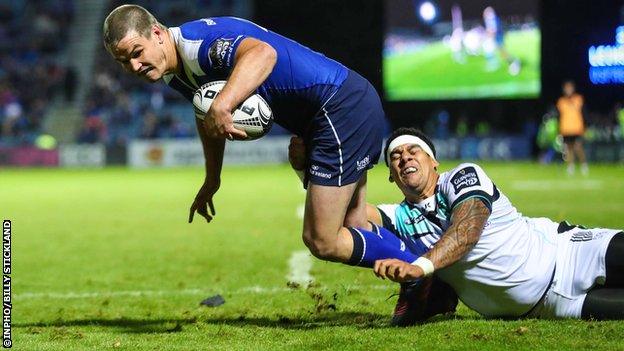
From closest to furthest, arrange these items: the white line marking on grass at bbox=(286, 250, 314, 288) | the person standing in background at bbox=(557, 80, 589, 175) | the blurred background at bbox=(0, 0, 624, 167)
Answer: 1. the white line marking on grass at bbox=(286, 250, 314, 288)
2. the person standing in background at bbox=(557, 80, 589, 175)
3. the blurred background at bbox=(0, 0, 624, 167)

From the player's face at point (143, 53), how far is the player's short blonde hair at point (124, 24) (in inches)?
0.8

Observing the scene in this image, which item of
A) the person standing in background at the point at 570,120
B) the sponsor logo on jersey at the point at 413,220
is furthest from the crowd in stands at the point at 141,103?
the sponsor logo on jersey at the point at 413,220

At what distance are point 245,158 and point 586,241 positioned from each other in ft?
83.7

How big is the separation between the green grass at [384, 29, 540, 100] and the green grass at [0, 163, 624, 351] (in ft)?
44.5

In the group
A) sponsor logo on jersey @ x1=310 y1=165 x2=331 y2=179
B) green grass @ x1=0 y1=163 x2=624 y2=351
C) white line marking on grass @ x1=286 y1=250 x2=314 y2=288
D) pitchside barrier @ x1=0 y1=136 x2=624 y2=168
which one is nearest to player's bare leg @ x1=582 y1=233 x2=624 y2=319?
green grass @ x1=0 y1=163 x2=624 y2=351

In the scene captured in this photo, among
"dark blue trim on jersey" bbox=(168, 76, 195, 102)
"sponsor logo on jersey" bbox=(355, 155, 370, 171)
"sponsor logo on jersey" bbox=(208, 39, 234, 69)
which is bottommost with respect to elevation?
"sponsor logo on jersey" bbox=(355, 155, 370, 171)

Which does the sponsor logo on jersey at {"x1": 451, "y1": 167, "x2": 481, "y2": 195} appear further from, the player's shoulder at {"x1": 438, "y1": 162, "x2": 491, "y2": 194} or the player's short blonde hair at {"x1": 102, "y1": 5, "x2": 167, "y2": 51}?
the player's short blonde hair at {"x1": 102, "y1": 5, "x2": 167, "y2": 51}

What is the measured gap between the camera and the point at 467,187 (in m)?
4.96

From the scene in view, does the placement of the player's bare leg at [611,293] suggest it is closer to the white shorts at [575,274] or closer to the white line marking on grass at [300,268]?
the white shorts at [575,274]

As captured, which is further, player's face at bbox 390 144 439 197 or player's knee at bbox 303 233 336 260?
player's face at bbox 390 144 439 197

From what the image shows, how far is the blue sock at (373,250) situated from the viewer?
506 centimetres

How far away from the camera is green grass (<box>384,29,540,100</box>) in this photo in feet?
97.9

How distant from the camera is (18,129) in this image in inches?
1319

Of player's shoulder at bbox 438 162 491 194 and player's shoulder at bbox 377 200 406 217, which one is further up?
player's shoulder at bbox 438 162 491 194
